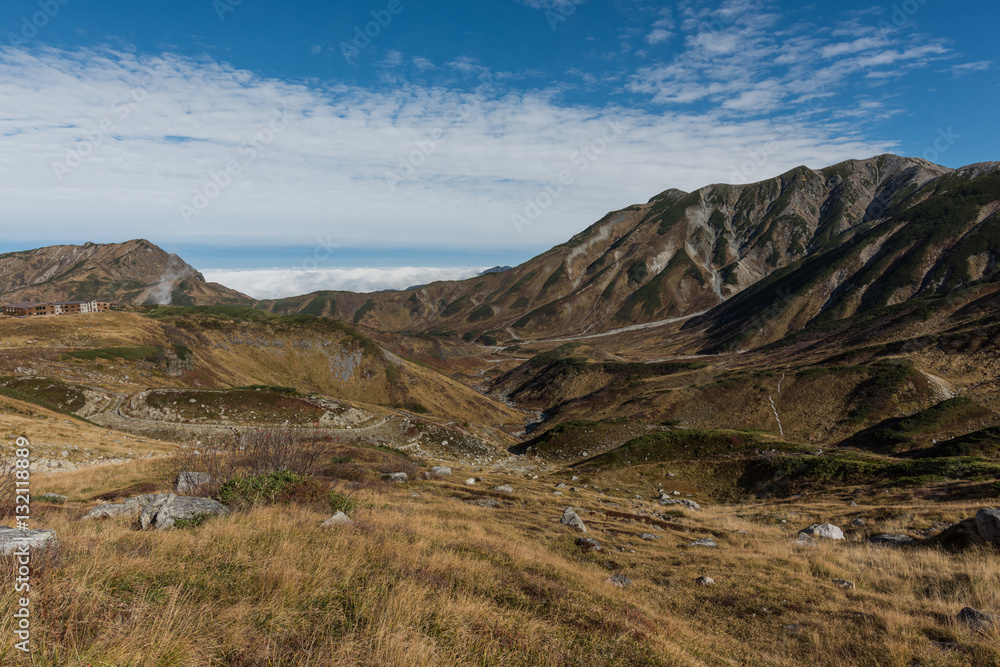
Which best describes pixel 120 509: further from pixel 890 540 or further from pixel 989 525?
pixel 989 525

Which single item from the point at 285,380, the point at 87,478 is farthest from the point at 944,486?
the point at 285,380

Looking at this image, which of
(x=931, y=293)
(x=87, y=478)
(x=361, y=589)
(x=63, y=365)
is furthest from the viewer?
(x=931, y=293)

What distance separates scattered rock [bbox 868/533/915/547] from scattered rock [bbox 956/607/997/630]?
9.42 m

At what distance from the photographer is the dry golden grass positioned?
18.1ft

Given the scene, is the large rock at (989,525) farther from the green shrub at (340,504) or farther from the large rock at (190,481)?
the large rock at (190,481)

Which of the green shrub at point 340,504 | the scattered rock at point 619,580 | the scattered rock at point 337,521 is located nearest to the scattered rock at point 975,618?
the scattered rock at point 619,580

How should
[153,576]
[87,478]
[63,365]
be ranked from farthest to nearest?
[63,365] → [87,478] → [153,576]

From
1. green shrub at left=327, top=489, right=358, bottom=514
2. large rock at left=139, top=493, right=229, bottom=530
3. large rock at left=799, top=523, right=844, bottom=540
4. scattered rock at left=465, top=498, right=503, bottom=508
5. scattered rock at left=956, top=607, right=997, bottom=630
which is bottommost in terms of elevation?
large rock at left=799, top=523, right=844, bottom=540

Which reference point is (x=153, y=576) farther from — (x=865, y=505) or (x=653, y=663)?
(x=865, y=505)

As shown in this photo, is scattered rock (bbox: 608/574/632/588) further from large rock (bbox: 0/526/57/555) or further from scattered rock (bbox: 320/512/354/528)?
large rock (bbox: 0/526/57/555)

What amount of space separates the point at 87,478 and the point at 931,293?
234 metres

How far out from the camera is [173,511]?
10664 millimetres

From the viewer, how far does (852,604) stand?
38.7 feet

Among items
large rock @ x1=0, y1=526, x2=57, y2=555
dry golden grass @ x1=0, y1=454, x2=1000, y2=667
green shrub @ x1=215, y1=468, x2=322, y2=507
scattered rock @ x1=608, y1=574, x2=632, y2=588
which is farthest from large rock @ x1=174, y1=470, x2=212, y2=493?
scattered rock @ x1=608, y1=574, x2=632, y2=588
